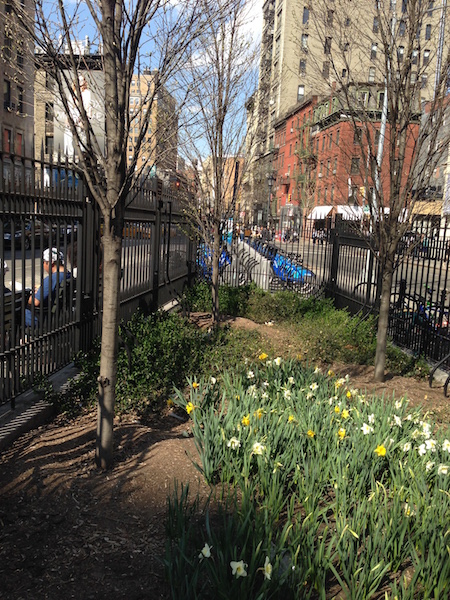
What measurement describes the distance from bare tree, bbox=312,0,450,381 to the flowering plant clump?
2.57 metres

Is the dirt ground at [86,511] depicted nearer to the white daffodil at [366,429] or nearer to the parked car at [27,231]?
the white daffodil at [366,429]

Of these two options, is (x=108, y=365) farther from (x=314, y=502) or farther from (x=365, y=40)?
(x=365, y=40)

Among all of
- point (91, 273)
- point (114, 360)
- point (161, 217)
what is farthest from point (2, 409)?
point (161, 217)

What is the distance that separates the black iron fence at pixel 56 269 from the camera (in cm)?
434

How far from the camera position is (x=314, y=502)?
9.75ft

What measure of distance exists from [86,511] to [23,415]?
5.16 ft

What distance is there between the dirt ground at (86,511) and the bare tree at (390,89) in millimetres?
3484

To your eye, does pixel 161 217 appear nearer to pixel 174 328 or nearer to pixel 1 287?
pixel 174 328

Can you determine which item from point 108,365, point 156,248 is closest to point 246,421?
point 108,365

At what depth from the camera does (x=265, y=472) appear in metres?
3.18

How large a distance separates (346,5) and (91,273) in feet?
13.4

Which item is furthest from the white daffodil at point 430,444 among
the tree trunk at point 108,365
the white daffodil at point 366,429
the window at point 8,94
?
the window at point 8,94

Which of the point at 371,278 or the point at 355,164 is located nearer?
the point at 355,164

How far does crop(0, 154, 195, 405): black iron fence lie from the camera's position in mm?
4340
